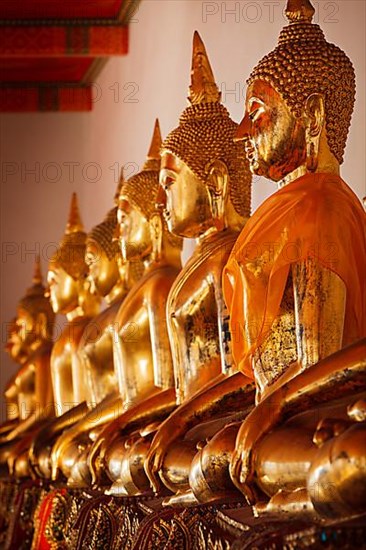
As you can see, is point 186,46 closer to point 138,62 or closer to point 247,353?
point 138,62

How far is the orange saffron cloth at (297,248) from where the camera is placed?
2.36m

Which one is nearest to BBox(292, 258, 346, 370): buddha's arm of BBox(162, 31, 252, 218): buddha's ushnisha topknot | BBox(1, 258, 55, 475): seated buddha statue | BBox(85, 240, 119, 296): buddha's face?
BBox(162, 31, 252, 218): buddha's ushnisha topknot

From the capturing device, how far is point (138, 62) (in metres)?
5.45

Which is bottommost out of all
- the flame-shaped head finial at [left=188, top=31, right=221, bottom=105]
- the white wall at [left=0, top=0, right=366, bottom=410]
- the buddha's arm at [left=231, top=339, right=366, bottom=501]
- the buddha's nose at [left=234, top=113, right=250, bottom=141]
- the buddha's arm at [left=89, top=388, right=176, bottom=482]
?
the buddha's arm at [left=231, top=339, right=366, bottom=501]

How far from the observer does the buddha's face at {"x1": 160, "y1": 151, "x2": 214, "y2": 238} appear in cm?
320

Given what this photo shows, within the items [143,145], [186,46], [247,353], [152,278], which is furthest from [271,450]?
[143,145]

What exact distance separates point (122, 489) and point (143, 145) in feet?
7.85

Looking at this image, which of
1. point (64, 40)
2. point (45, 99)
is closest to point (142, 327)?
point (64, 40)

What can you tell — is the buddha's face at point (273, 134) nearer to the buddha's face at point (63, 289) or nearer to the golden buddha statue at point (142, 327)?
the golden buddha statue at point (142, 327)

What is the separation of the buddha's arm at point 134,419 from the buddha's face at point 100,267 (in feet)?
3.24

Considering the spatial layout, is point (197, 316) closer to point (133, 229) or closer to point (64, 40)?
point (133, 229)

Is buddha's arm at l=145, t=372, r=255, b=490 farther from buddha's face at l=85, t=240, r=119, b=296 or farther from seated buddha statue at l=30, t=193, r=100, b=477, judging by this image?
seated buddha statue at l=30, t=193, r=100, b=477

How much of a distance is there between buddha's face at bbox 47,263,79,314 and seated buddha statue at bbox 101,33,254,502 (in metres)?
1.63

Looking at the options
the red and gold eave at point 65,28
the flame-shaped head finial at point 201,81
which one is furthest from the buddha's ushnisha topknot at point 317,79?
the red and gold eave at point 65,28
